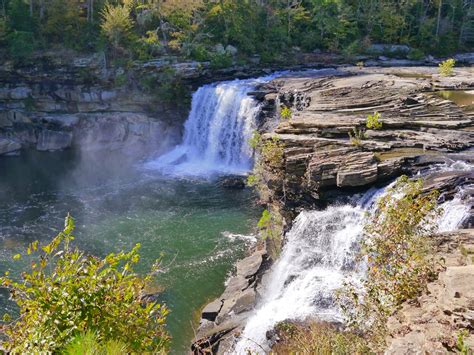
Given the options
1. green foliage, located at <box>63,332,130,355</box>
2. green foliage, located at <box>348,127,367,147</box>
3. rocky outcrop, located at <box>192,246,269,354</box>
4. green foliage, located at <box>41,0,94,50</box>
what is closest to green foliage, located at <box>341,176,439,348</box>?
green foliage, located at <box>63,332,130,355</box>

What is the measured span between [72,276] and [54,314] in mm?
Answer: 482

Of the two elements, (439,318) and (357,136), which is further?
(357,136)

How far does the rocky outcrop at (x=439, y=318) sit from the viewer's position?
6.35m

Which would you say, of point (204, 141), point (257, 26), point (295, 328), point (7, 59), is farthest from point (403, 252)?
point (257, 26)

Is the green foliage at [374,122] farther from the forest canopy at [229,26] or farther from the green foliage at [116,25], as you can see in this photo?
the green foliage at [116,25]

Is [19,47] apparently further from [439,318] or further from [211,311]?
[439,318]

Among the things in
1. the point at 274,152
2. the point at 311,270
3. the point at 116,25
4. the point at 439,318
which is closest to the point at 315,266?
the point at 311,270

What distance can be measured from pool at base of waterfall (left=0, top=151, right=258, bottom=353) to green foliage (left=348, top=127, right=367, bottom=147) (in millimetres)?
6399

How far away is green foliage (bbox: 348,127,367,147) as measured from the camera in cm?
1605

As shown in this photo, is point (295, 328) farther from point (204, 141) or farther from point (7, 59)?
point (7, 59)

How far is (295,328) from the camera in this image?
11.8 meters

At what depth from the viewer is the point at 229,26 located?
129 ft

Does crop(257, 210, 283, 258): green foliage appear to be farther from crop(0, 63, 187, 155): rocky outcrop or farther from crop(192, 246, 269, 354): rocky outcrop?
crop(0, 63, 187, 155): rocky outcrop

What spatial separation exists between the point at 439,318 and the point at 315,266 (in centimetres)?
721
